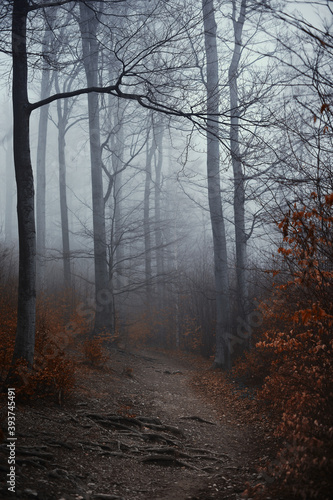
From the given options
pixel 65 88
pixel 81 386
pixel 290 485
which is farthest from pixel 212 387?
pixel 65 88

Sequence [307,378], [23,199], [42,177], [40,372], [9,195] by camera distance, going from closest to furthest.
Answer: [307,378] → [40,372] → [23,199] → [42,177] → [9,195]

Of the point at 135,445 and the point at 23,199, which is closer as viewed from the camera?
the point at 135,445

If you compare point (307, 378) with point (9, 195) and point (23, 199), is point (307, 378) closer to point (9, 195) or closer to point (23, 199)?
point (23, 199)

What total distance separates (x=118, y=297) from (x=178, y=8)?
12841 millimetres

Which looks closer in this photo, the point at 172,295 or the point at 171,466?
the point at 171,466

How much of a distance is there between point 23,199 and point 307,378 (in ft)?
14.7

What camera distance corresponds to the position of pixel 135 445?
17.1 feet

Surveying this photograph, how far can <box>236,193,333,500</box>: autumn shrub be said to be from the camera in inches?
126

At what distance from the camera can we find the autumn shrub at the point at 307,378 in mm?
3189

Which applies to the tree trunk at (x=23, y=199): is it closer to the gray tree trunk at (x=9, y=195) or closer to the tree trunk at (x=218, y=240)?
the tree trunk at (x=218, y=240)

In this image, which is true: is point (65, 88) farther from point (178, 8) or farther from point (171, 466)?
point (171, 466)

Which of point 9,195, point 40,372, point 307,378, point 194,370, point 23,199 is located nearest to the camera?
point 307,378

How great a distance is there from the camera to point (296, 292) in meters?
5.16

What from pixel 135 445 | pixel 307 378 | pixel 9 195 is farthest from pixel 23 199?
pixel 9 195
